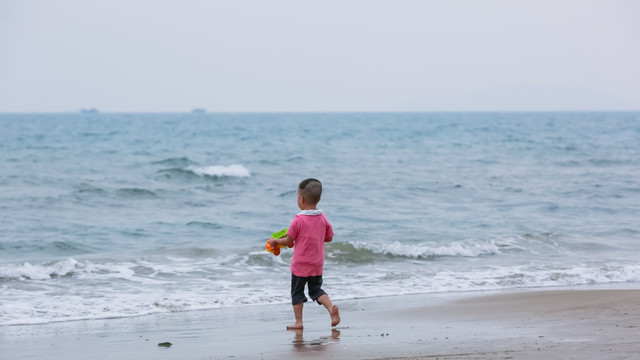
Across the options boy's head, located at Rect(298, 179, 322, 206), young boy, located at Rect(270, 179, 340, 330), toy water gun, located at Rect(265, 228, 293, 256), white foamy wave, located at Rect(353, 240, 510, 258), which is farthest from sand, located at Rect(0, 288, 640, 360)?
white foamy wave, located at Rect(353, 240, 510, 258)

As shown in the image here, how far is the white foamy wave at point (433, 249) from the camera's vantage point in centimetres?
1091

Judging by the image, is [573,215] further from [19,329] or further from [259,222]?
[19,329]

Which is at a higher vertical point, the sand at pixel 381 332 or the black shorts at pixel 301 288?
the black shorts at pixel 301 288

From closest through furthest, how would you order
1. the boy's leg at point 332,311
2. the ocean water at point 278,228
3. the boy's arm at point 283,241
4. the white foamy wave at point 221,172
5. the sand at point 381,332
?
the sand at point 381,332
the boy's arm at point 283,241
the boy's leg at point 332,311
the ocean water at point 278,228
the white foamy wave at point 221,172

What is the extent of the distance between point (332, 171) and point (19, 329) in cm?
1777

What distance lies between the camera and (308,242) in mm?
5578

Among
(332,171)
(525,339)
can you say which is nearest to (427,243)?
(525,339)

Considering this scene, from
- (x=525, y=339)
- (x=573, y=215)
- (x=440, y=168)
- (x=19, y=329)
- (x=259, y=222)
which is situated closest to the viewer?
(x=525, y=339)

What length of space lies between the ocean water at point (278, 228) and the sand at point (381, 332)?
0.79 metres

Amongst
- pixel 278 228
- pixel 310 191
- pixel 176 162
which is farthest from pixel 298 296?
pixel 176 162

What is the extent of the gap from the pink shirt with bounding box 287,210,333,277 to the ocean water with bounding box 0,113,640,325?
7.22ft

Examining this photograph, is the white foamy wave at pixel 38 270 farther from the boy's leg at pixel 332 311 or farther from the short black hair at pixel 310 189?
the short black hair at pixel 310 189

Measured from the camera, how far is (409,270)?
9781 mm

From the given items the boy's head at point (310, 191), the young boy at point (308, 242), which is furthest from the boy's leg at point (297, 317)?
the boy's head at point (310, 191)
